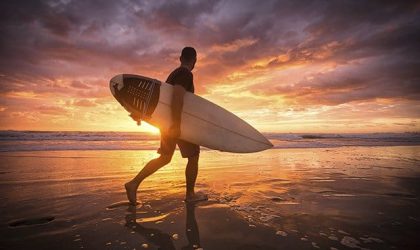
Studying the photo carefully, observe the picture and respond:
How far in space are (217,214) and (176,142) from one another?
1039 mm

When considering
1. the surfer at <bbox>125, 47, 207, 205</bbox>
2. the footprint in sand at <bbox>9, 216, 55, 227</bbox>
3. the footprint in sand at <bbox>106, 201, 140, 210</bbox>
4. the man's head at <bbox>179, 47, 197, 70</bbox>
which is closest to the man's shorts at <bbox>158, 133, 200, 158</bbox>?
the surfer at <bbox>125, 47, 207, 205</bbox>

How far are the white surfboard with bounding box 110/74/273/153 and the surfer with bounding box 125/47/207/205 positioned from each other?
151 millimetres

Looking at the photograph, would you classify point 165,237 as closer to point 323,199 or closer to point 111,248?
point 111,248

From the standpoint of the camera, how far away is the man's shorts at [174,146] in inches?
121

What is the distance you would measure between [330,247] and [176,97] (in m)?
2.11

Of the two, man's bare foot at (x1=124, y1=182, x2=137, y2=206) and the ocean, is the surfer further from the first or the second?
the ocean

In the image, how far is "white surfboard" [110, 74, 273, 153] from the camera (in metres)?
3.39

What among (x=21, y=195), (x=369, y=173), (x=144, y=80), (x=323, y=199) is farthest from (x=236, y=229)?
(x=369, y=173)

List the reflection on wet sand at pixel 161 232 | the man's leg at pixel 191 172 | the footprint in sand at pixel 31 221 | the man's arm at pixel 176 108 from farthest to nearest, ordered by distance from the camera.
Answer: the man's leg at pixel 191 172 < the man's arm at pixel 176 108 < the footprint in sand at pixel 31 221 < the reflection on wet sand at pixel 161 232

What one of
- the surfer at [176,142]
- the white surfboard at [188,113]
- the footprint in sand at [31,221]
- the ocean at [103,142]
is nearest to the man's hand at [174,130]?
the surfer at [176,142]

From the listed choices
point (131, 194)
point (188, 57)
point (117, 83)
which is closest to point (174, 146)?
point (131, 194)

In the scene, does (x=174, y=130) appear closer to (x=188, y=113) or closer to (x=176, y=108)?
(x=176, y=108)

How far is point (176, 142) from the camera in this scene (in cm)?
320

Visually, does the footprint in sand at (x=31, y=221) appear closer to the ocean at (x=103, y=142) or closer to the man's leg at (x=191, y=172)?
the man's leg at (x=191, y=172)
